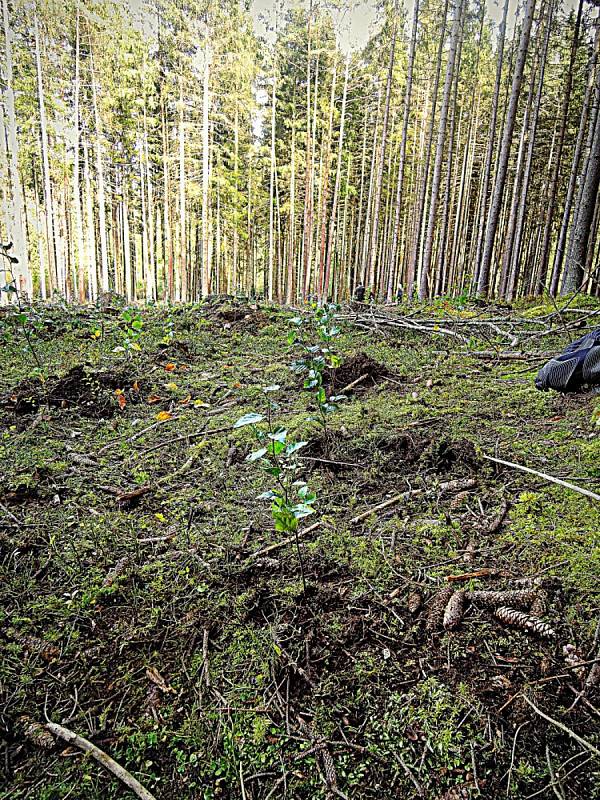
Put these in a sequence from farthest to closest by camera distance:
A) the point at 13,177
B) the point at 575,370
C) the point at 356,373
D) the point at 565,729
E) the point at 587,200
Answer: the point at 13,177 → the point at 587,200 → the point at 356,373 → the point at 575,370 → the point at 565,729

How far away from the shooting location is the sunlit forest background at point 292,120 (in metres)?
14.2

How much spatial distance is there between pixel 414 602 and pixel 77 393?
3652 mm

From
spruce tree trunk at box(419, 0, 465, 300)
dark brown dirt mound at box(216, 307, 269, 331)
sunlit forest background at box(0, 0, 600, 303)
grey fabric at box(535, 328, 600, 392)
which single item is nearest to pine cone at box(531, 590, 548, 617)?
grey fabric at box(535, 328, 600, 392)

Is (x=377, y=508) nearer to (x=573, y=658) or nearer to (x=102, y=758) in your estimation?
(x=573, y=658)

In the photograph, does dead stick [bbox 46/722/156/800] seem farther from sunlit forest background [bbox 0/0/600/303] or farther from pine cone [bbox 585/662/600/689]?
sunlit forest background [bbox 0/0/600/303]

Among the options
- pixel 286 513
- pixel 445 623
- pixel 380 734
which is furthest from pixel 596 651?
pixel 286 513

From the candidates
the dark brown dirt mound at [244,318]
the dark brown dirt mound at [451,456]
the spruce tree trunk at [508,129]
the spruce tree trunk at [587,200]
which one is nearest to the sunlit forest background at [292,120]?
the spruce tree trunk at [508,129]

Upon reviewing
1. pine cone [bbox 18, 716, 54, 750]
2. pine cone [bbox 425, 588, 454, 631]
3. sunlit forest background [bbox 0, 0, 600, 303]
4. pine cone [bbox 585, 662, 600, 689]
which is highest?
sunlit forest background [bbox 0, 0, 600, 303]

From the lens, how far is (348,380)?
461cm

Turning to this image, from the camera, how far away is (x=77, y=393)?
14.1 feet

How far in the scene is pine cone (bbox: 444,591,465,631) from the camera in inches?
65.1

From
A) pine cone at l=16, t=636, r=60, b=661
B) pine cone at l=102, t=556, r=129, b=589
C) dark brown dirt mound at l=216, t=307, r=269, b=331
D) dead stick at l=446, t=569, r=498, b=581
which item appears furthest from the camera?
dark brown dirt mound at l=216, t=307, r=269, b=331

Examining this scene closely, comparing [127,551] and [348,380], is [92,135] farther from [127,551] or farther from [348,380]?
[127,551]

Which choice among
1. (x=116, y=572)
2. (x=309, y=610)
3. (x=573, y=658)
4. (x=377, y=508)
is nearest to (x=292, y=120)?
(x=377, y=508)
